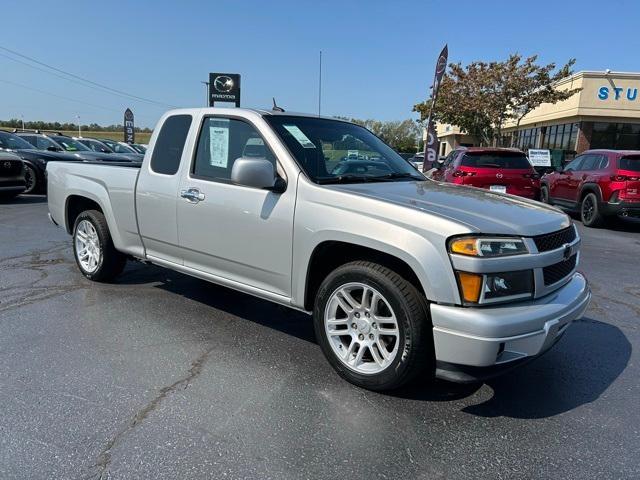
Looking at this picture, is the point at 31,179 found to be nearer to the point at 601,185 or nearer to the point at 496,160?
the point at 496,160

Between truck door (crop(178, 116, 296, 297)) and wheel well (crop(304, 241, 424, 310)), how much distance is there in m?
0.17

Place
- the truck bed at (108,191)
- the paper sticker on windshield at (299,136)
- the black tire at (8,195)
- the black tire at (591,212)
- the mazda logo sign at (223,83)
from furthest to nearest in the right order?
1. the mazda logo sign at (223,83)
2. the black tire at (8,195)
3. the black tire at (591,212)
4. the truck bed at (108,191)
5. the paper sticker on windshield at (299,136)

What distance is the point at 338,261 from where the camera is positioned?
143 inches

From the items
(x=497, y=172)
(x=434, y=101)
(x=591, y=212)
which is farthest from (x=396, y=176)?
(x=434, y=101)

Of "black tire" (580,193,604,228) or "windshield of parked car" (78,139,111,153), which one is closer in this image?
"black tire" (580,193,604,228)

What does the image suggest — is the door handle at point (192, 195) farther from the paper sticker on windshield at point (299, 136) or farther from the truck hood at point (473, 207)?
the truck hood at point (473, 207)

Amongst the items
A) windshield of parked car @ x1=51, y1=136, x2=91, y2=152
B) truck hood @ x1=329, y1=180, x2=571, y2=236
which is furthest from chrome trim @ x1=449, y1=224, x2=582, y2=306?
windshield of parked car @ x1=51, y1=136, x2=91, y2=152

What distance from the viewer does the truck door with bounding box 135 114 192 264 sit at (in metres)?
4.48

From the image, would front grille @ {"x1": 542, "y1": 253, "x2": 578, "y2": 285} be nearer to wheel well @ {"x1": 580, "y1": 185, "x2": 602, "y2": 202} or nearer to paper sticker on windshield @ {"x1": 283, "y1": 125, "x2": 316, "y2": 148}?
paper sticker on windshield @ {"x1": 283, "y1": 125, "x2": 316, "y2": 148}

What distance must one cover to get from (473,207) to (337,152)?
4.30ft

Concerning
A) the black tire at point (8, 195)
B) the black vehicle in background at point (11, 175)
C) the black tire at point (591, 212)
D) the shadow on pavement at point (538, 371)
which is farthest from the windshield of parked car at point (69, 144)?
the black tire at point (591, 212)

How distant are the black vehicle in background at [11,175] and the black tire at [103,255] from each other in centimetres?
830

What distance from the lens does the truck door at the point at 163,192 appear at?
4.48m

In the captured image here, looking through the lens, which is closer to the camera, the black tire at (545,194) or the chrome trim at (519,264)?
the chrome trim at (519,264)
